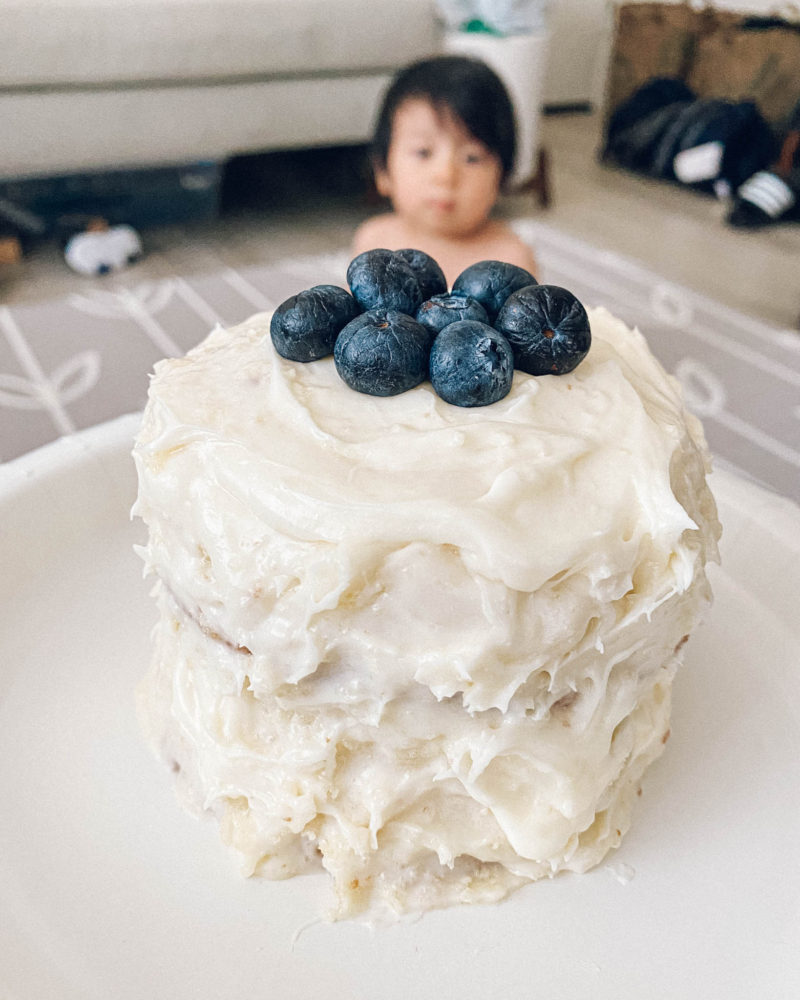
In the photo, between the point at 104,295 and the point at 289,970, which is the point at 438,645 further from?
the point at 104,295

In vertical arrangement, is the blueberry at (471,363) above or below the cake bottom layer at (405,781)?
above

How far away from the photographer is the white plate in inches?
41.6

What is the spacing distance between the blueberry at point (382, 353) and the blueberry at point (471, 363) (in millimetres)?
28

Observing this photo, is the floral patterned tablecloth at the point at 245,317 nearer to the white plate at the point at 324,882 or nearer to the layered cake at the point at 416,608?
the white plate at the point at 324,882

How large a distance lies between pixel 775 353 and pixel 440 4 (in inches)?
110

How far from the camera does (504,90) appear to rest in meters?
2.38

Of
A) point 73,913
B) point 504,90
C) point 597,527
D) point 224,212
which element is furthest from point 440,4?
point 73,913

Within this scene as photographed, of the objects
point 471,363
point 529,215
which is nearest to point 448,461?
point 471,363

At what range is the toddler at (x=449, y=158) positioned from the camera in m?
2.24

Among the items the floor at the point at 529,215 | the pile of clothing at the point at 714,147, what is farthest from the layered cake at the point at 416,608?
the pile of clothing at the point at 714,147

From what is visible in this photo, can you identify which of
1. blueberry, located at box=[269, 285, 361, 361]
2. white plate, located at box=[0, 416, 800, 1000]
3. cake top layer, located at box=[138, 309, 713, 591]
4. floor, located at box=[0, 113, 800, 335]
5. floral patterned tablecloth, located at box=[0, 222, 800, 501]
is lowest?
floor, located at box=[0, 113, 800, 335]

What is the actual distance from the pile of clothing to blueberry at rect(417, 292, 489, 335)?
4.39 meters

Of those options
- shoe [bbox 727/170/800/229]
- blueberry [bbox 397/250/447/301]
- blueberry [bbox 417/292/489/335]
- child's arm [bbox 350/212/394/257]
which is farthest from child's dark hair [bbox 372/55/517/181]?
shoe [bbox 727/170/800/229]

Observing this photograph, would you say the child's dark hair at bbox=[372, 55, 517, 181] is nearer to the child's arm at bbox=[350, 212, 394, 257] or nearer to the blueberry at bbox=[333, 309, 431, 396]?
the child's arm at bbox=[350, 212, 394, 257]
